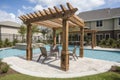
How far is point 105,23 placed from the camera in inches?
1112

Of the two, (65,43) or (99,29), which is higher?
(99,29)

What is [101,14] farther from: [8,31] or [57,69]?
[57,69]

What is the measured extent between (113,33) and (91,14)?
25.8 feet

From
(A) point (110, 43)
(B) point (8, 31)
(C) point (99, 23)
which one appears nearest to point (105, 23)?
(C) point (99, 23)

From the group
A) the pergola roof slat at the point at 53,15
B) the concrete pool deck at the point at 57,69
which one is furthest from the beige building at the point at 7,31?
the concrete pool deck at the point at 57,69

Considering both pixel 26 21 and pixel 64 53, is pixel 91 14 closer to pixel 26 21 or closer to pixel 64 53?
pixel 26 21

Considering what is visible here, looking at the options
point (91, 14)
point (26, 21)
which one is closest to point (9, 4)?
point (26, 21)

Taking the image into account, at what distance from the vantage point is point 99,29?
2898cm

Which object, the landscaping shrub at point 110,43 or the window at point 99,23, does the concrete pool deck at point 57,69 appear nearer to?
the landscaping shrub at point 110,43

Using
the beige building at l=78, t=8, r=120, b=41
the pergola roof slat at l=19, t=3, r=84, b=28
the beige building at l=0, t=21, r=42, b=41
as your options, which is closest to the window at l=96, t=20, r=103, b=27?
the beige building at l=78, t=8, r=120, b=41

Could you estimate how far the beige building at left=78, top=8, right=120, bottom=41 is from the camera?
26.4m

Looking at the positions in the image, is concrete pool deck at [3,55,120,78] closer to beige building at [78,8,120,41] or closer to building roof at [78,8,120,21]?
beige building at [78,8,120,41]

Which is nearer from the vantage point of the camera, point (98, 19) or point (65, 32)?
point (65, 32)

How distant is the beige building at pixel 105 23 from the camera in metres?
26.4
